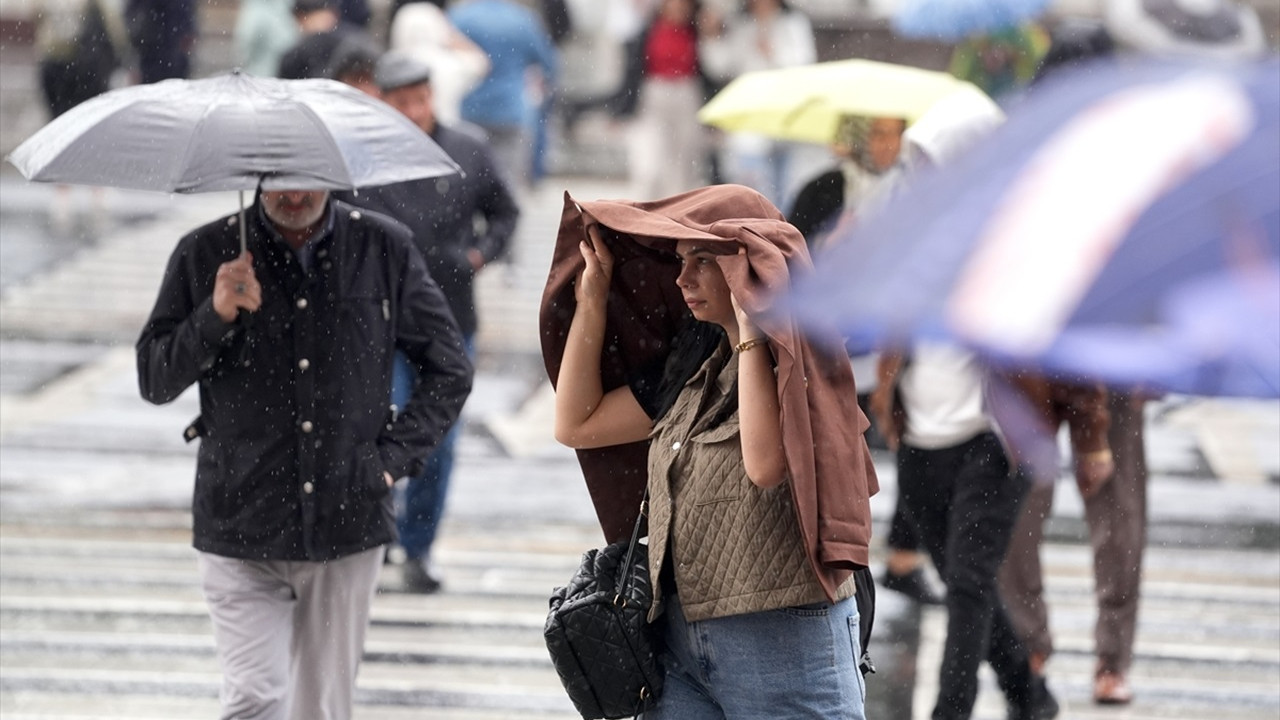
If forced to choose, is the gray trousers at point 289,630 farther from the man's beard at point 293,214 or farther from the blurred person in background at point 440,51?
the blurred person in background at point 440,51

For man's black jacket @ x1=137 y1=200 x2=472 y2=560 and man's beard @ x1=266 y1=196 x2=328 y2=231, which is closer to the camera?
man's black jacket @ x1=137 y1=200 x2=472 y2=560

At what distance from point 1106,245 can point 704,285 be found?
189 centimetres

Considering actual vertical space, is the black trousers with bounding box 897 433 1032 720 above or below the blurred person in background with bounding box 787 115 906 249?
below

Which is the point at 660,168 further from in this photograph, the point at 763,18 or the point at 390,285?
the point at 390,285

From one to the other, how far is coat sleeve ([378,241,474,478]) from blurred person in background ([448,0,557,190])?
8.66 metres

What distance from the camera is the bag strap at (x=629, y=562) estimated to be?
440 cm

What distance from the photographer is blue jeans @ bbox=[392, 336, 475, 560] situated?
27.4 feet

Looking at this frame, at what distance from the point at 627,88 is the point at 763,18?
5.17ft

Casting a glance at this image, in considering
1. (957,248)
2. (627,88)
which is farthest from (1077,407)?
(627,88)

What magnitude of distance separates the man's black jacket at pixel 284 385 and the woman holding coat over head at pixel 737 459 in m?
1.15

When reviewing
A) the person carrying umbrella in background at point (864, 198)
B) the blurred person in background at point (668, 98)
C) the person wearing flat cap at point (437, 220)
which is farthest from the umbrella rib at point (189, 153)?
the blurred person in background at point (668, 98)

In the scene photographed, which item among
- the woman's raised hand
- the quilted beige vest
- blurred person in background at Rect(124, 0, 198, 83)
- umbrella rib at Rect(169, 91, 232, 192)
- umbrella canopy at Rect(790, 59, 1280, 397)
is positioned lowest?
blurred person in background at Rect(124, 0, 198, 83)

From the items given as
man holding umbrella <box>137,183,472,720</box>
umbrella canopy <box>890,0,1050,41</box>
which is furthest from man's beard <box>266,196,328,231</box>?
umbrella canopy <box>890,0,1050,41</box>

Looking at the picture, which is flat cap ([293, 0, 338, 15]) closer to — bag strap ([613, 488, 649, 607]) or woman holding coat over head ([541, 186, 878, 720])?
woman holding coat over head ([541, 186, 878, 720])
